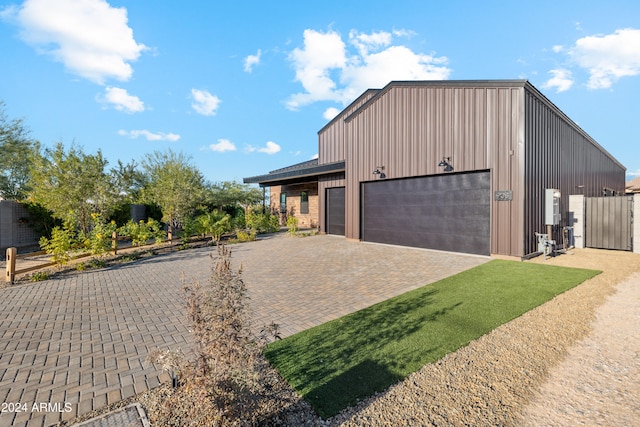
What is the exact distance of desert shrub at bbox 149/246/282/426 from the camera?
6.31 feet

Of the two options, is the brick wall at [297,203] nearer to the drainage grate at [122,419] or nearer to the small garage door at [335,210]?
the small garage door at [335,210]

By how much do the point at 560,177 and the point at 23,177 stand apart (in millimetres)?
34636

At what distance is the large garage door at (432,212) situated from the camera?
9562 mm

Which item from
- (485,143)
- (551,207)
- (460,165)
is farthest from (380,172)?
(551,207)

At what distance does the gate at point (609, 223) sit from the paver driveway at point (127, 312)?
20.9 ft

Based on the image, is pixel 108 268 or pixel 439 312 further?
pixel 108 268

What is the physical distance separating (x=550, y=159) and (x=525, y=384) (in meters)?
10.7

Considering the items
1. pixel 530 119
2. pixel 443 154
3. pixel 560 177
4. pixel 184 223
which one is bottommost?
pixel 184 223

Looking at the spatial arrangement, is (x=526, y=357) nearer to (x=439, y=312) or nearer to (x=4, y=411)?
(x=439, y=312)

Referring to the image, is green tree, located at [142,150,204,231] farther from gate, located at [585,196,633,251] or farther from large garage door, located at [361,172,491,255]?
gate, located at [585,196,633,251]

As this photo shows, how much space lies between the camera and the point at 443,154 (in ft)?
33.7

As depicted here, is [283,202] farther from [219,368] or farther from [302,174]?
[219,368]

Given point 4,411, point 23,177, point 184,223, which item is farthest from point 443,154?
point 23,177

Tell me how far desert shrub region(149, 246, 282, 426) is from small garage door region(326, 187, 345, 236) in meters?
13.8
